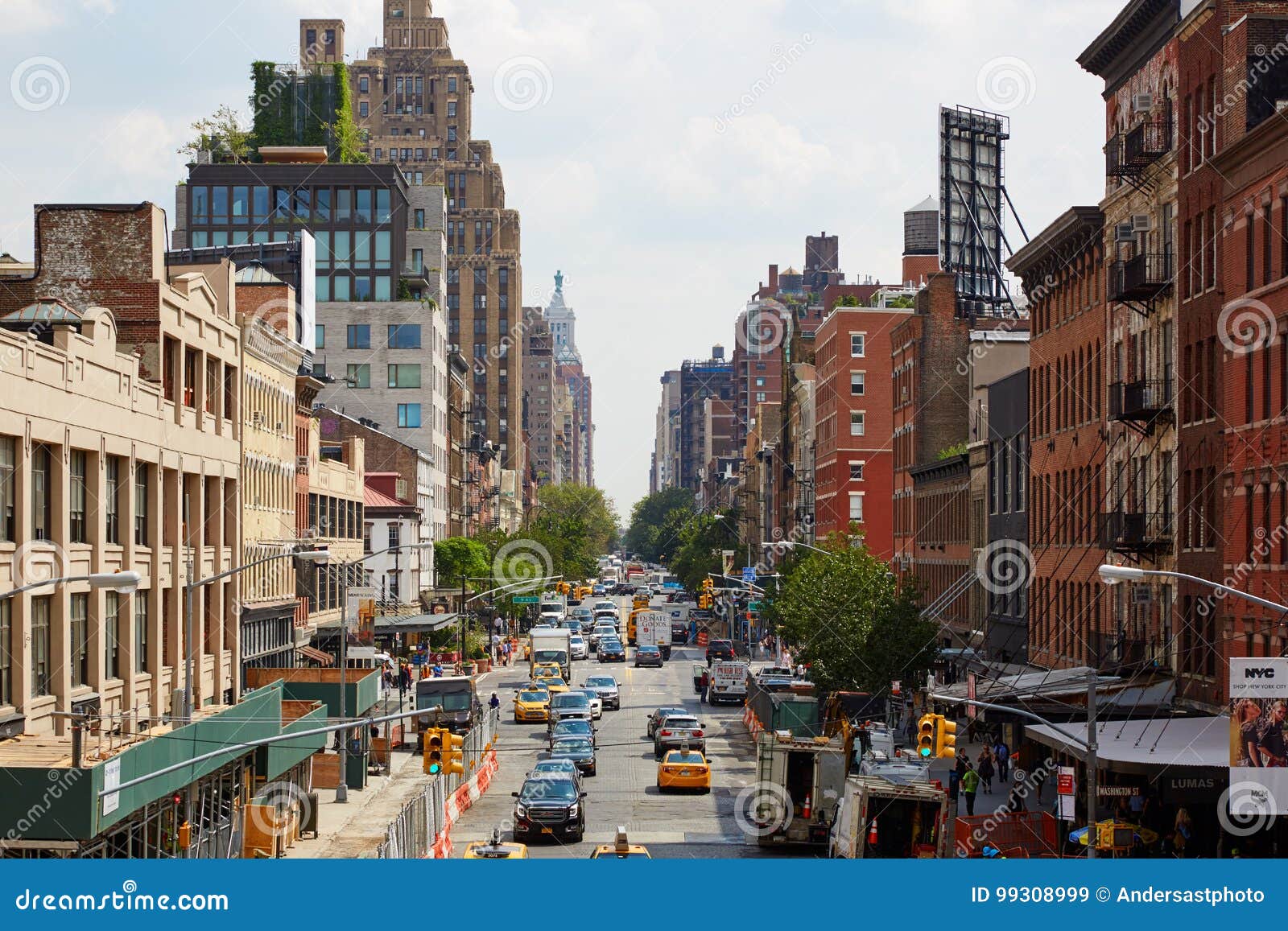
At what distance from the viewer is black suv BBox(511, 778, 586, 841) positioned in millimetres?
40125

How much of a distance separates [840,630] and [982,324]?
32.6m

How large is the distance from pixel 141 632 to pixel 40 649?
8.17 meters

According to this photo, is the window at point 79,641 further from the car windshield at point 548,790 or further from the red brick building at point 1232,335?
the red brick building at point 1232,335

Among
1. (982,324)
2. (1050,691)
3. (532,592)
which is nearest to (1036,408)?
(1050,691)

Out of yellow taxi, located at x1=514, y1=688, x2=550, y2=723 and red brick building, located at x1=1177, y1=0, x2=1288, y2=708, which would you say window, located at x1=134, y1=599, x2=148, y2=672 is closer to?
red brick building, located at x1=1177, y1=0, x2=1288, y2=708

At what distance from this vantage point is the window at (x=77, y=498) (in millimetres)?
38031

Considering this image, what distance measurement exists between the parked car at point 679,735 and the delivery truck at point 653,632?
49.5m

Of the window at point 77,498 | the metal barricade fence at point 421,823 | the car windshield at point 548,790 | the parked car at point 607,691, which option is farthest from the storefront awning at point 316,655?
the window at point 77,498

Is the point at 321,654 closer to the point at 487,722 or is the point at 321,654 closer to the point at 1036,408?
the point at 487,722

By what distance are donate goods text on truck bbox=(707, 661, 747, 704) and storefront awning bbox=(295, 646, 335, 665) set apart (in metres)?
17.9

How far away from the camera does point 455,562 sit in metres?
119

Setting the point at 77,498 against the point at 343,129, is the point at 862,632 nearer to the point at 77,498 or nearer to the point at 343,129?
the point at 77,498

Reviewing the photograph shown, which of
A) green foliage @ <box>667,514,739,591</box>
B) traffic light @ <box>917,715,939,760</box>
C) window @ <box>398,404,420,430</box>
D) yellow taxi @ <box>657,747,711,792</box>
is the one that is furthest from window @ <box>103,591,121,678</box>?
green foliage @ <box>667,514,739,591</box>

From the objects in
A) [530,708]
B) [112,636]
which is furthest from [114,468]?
[530,708]
